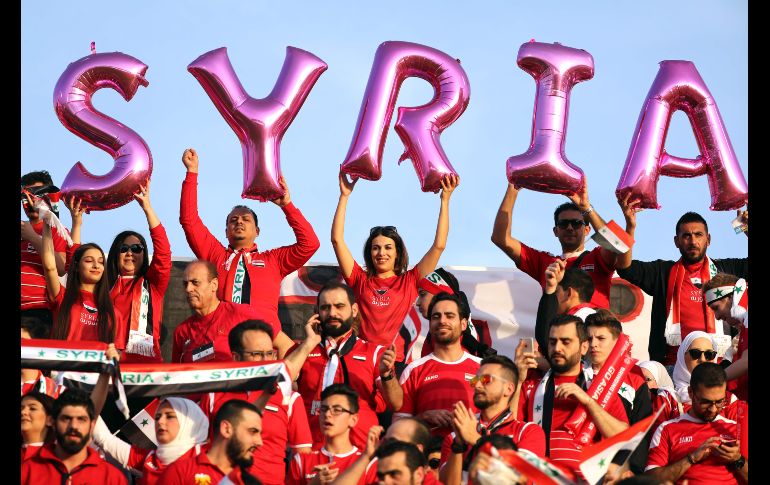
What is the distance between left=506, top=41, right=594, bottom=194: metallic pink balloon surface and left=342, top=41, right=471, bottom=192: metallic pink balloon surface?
1.72 feet

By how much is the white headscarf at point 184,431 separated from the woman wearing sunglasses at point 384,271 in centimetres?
215

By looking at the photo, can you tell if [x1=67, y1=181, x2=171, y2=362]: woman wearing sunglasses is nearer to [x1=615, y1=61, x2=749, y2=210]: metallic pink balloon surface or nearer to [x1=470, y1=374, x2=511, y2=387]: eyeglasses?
[x1=470, y1=374, x2=511, y2=387]: eyeglasses

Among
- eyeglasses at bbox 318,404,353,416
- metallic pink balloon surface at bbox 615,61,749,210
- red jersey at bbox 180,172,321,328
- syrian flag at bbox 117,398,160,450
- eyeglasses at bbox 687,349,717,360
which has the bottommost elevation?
syrian flag at bbox 117,398,160,450

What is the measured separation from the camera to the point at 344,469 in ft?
25.3

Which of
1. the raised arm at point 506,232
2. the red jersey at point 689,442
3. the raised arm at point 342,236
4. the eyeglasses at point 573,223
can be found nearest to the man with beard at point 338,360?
the raised arm at point 342,236

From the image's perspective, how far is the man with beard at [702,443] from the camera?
8.27 m

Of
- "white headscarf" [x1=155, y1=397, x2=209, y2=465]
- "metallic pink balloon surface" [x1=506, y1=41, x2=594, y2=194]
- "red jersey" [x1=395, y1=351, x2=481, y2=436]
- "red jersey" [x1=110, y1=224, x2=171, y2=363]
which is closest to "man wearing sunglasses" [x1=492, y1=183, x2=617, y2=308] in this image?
"metallic pink balloon surface" [x1=506, y1=41, x2=594, y2=194]

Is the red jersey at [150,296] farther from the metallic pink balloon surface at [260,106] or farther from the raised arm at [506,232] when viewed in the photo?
the raised arm at [506,232]

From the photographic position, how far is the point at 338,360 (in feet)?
28.6

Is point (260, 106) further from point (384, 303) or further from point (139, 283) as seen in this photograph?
point (384, 303)

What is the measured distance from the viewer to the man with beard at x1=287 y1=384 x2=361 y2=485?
7887 mm

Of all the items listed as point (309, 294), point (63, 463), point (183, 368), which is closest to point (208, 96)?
point (309, 294)
